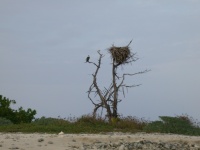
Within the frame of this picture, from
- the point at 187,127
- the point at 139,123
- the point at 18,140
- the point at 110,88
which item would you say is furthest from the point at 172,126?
the point at 18,140

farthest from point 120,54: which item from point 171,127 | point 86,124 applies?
point 171,127

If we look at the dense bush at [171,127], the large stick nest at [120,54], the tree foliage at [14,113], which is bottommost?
the dense bush at [171,127]

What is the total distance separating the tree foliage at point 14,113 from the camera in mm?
26281

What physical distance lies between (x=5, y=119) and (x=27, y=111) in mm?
1859

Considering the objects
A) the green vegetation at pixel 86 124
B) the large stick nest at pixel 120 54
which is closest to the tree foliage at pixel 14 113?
the green vegetation at pixel 86 124

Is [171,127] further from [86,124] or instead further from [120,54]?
[120,54]

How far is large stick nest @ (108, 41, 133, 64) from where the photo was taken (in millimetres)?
26922

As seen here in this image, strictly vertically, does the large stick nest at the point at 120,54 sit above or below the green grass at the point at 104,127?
above

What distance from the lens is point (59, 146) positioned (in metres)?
11.3

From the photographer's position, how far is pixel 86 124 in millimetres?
22812

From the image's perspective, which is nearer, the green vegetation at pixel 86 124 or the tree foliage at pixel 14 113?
the green vegetation at pixel 86 124

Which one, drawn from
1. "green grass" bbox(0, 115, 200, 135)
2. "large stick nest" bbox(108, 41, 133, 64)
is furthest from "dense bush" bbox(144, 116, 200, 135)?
"large stick nest" bbox(108, 41, 133, 64)

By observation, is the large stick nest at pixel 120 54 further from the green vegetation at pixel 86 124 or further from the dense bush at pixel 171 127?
the dense bush at pixel 171 127

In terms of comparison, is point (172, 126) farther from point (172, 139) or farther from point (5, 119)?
point (5, 119)
